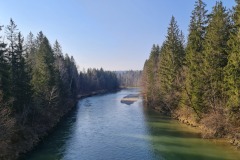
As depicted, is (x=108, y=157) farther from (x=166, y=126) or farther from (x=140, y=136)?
(x=166, y=126)

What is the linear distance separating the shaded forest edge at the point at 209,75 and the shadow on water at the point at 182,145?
1.95 meters

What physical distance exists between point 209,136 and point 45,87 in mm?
30258

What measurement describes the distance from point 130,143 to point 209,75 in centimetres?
1425

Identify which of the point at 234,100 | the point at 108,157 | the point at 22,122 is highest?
the point at 234,100

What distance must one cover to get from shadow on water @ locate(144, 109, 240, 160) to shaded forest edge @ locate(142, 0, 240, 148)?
76.8 inches

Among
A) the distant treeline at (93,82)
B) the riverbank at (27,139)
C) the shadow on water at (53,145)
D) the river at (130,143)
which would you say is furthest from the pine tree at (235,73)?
the distant treeline at (93,82)

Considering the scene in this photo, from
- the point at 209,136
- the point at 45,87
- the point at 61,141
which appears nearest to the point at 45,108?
the point at 45,87

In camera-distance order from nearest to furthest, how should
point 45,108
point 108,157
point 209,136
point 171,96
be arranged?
point 108,157, point 209,136, point 45,108, point 171,96

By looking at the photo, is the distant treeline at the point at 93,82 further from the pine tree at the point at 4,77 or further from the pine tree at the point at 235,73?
the pine tree at the point at 235,73

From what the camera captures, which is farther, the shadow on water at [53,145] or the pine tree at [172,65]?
the pine tree at [172,65]

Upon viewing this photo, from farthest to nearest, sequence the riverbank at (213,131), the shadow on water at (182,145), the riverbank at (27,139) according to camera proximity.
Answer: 1. the riverbank at (213,131)
2. the riverbank at (27,139)
3. the shadow on water at (182,145)

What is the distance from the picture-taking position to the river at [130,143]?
3250 cm

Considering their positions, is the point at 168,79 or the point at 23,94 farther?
the point at 168,79

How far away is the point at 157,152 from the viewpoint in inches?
1340
